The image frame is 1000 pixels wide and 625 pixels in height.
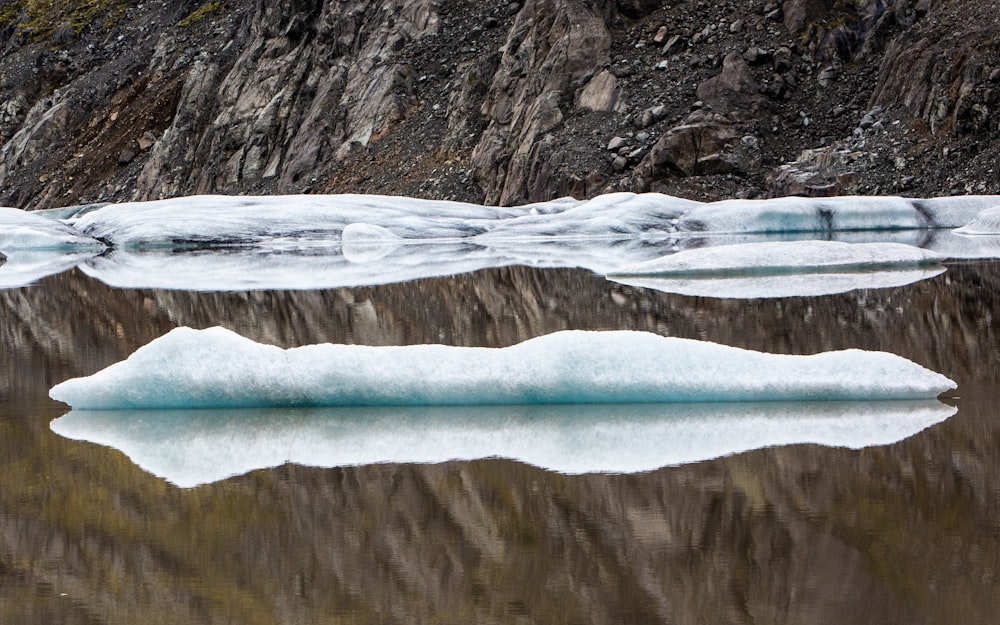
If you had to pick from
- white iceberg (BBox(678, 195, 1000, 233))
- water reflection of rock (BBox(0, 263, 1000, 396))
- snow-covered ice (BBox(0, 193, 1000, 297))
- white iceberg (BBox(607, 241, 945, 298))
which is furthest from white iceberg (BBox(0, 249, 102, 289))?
white iceberg (BBox(678, 195, 1000, 233))

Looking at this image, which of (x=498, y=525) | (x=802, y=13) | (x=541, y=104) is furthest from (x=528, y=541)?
(x=802, y=13)

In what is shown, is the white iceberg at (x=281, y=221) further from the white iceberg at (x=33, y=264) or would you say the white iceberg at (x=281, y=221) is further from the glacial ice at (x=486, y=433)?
the glacial ice at (x=486, y=433)

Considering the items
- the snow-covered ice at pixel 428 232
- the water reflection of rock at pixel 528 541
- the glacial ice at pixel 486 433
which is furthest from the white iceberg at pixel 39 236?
the water reflection of rock at pixel 528 541

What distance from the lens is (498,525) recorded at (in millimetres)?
3898

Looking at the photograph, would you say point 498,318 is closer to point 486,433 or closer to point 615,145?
point 486,433

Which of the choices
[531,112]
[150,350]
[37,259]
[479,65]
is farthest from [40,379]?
[479,65]

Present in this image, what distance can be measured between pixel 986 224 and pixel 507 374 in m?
19.7

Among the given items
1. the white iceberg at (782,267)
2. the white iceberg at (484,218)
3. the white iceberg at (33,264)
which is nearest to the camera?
the white iceberg at (782,267)

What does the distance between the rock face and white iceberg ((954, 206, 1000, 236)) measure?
4.61m

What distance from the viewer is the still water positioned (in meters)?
3.17

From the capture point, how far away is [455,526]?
3912 millimetres

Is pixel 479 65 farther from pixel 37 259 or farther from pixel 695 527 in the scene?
pixel 695 527

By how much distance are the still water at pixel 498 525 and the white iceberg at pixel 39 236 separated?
23653mm

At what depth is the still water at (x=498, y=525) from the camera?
3.17 metres
